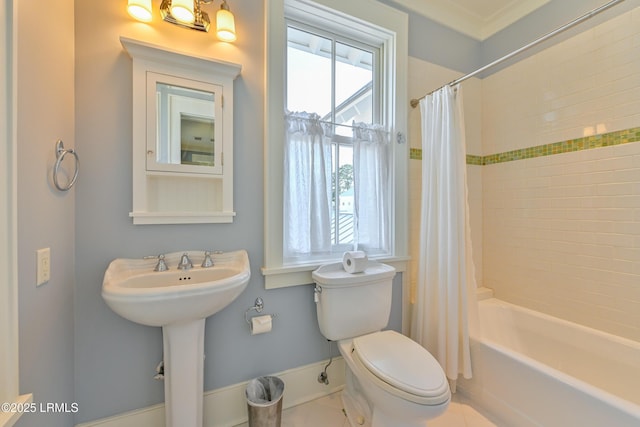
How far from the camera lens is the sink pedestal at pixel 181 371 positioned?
111 cm

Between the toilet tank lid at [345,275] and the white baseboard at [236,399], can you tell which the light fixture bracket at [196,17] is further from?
the white baseboard at [236,399]

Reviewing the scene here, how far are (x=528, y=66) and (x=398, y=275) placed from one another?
1.79 meters

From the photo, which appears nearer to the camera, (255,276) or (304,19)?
(255,276)

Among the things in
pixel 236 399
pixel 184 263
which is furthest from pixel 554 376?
pixel 184 263

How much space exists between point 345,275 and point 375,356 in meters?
0.41

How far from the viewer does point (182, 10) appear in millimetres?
1196

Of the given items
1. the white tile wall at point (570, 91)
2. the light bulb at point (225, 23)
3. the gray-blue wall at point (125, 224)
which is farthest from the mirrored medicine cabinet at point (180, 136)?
the white tile wall at point (570, 91)

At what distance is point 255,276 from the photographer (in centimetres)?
143

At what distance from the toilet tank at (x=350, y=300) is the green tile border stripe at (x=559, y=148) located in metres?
0.97

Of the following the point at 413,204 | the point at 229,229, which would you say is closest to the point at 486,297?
the point at 413,204

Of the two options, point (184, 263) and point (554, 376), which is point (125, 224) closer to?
point (184, 263)

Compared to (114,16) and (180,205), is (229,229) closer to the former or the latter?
(180,205)

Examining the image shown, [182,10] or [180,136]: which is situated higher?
[182,10]

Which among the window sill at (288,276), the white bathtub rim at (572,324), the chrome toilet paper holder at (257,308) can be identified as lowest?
the white bathtub rim at (572,324)
